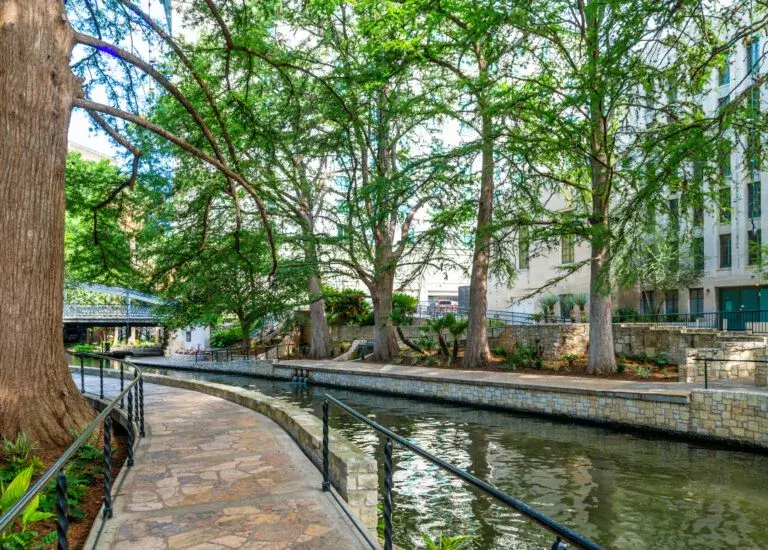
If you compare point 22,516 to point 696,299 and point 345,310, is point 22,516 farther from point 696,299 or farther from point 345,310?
point 696,299

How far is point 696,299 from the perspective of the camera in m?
31.3

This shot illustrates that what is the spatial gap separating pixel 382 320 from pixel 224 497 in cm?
2021

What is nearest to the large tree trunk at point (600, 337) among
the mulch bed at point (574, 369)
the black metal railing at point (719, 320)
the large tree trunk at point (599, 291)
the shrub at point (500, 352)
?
the large tree trunk at point (599, 291)

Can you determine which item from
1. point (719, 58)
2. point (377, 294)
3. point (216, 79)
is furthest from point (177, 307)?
point (719, 58)

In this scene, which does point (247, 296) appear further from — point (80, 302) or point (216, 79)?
point (80, 302)

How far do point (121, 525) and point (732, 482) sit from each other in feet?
28.6

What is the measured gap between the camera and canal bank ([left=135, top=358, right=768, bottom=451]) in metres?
11.4

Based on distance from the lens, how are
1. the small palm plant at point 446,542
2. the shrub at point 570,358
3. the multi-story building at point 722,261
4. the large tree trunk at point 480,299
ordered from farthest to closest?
the multi-story building at point 722,261
the large tree trunk at point 480,299
the shrub at point 570,358
the small palm plant at point 446,542

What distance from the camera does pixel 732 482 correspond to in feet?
29.6

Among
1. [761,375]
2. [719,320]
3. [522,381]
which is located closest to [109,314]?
[522,381]

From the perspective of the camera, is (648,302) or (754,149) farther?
(648,302)

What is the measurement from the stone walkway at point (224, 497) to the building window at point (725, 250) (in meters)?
28.8

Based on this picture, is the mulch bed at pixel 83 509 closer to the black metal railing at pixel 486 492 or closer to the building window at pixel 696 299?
the black metal railing at pixel 486 492

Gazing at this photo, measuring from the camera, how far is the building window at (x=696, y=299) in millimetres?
30953
